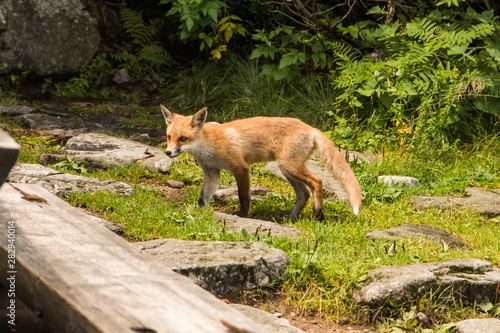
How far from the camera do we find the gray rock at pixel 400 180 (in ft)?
21.4

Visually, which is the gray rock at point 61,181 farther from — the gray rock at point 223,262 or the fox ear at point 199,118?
the gray rock at point 223,262

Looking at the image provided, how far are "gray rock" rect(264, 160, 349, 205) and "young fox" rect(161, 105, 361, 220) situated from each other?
56 centimetres

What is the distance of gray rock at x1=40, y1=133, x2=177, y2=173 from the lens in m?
6.88

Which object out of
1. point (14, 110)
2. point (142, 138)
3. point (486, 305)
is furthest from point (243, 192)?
point (14, 110)

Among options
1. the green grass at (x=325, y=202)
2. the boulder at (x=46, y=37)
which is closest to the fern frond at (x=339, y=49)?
the green grass at (x=325, y=202)

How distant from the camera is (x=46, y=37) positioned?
10.6 m

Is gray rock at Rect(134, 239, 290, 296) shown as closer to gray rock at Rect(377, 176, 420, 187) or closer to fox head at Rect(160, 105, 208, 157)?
fox head at Rect(160, 105, 208, 157)

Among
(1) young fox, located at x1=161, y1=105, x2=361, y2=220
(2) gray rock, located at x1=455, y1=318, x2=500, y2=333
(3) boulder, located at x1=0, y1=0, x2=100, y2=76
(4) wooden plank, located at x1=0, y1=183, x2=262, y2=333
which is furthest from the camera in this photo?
(3) boulder, located at x1=0, y1=0, x2=100, y2=76

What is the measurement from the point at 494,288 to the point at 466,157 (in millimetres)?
4005

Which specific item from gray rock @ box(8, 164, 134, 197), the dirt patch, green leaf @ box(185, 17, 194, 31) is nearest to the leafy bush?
green leaf @ box(185, 17, 194, 31)

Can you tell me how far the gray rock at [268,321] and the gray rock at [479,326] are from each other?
111cm

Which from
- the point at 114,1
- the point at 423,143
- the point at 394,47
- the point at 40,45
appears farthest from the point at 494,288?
the point at 114,1

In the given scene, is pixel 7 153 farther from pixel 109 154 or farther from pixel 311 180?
pixel 109 154

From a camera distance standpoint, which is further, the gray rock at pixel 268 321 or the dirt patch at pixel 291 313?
the dirt patch at pixel 291 313
